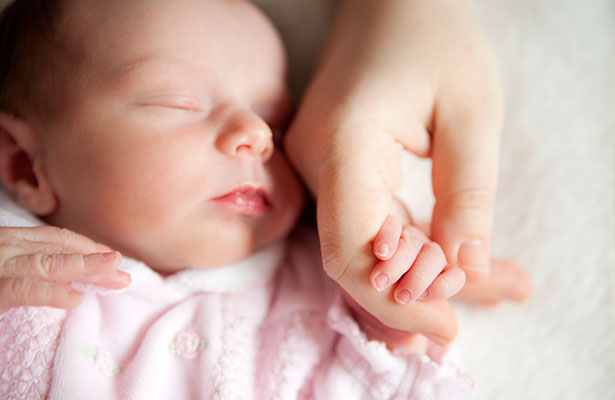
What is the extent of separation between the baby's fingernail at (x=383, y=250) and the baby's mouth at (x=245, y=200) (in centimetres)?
34

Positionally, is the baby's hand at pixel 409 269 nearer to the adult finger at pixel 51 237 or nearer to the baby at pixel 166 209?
the baby at pixel 166 209

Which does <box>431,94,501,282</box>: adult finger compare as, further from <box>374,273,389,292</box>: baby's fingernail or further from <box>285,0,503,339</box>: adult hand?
<box>374,273,389,292</box>: baby's fingernail

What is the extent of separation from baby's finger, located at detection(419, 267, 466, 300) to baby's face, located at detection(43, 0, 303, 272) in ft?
1.26

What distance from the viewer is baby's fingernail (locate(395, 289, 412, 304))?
834 mm

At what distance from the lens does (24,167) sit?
1135 mm

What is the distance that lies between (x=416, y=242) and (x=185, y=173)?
429mm

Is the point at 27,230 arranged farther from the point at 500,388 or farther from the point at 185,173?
the point at 500,388

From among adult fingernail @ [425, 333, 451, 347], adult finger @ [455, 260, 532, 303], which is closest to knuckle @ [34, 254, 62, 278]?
adult fingernail @ [425, 333, 451, 347]

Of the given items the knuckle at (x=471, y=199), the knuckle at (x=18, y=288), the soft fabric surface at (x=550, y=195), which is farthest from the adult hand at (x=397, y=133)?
the knuckle at (x=18, y=288)

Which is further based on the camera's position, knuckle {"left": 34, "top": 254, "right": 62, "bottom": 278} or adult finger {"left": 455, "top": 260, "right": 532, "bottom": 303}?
adult finger {"left": 455, "top": 260, "right": 532, "bottom": 303}

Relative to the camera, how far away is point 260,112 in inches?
45.6

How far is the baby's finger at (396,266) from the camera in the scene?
32.4 inches

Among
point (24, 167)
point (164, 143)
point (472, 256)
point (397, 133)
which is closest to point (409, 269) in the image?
point (472, 256)

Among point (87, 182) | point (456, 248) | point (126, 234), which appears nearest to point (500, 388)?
point (456, 248)
